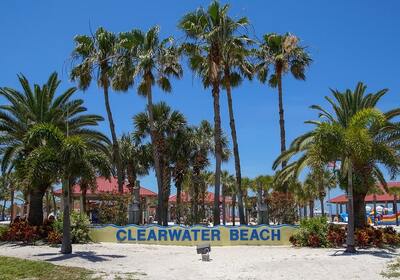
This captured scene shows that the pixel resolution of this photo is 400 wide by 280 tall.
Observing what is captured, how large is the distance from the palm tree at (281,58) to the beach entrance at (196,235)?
9.94 m

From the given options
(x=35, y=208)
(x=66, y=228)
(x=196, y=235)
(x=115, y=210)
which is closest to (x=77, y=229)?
(x=35, y=208)

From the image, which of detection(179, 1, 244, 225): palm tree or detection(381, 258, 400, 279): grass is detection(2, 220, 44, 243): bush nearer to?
detection(179, 1, 244, 225): palm tree

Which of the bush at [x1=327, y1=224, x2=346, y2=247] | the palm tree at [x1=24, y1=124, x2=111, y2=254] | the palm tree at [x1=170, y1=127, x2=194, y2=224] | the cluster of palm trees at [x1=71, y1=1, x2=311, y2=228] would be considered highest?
the cluster of palm trees at [x1=71, y1=1, x2=311, y2=228]

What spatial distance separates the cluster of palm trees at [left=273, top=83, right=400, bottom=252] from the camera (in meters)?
19.4

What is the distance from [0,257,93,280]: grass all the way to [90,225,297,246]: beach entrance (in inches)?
321

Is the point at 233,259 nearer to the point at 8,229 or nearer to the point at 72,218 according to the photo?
the point at 72,218

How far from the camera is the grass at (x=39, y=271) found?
13.8 m

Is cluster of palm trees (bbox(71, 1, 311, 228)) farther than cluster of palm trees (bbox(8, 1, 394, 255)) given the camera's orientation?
Yes

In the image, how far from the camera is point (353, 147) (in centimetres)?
1934

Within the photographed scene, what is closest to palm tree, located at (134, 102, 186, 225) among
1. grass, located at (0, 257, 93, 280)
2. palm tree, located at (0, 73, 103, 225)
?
palm tree, located at (0, 73, 103, 225)

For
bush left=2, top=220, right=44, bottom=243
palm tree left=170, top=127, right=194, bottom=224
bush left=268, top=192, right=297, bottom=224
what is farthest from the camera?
palm tree left=170, top=127, right=194, bottom=224

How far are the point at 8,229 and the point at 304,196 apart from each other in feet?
115

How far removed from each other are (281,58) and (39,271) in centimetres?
2305

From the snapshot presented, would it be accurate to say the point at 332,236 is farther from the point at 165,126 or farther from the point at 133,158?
the point at 133,158
